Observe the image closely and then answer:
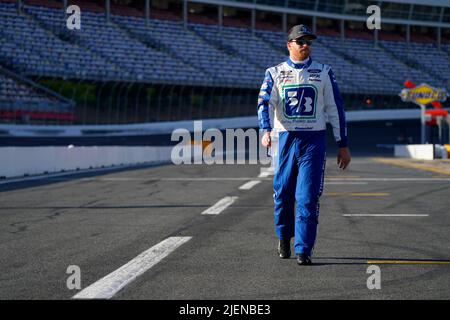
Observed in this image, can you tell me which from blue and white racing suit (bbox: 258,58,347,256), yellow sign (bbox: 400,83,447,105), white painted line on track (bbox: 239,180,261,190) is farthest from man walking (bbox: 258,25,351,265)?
yellow sign (bbox: 400,83,447,105)

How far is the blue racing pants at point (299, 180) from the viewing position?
638 centimetres

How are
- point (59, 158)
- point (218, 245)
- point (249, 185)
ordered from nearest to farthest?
point (218, 245)
point (249, 185)
point (59, 158)

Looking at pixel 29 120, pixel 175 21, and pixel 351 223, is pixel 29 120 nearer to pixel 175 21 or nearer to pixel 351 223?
pixel 175 21

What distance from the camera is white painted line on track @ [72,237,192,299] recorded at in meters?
4.86

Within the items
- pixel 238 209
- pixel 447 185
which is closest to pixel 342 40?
pixel 447 185

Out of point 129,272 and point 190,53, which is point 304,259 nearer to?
point 129,272

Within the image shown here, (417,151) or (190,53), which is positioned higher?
(190,53)

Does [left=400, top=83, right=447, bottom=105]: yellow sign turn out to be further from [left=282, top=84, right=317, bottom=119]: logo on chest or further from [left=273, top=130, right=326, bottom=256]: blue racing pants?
[left=273, top=130, right=326, bottom=256]: blue racing pants

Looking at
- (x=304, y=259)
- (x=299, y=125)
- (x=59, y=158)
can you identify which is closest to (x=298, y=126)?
(x=299, y=125)

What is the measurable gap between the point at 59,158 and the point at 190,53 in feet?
125

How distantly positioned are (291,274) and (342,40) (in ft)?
235

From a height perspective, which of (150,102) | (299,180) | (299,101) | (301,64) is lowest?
(299,180)

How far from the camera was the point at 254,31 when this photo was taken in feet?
231

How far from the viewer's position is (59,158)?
24172 millimetres
